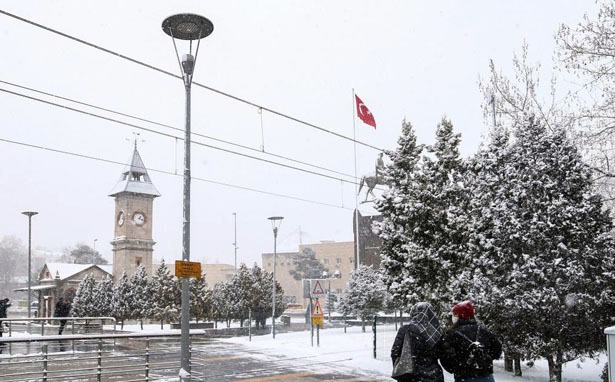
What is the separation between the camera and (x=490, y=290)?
13.3m

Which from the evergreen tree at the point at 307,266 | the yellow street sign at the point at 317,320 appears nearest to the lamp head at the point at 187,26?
the yellow street sign at the point at 317,320

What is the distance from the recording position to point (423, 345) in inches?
248

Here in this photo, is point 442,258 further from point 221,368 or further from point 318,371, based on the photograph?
point 221,368

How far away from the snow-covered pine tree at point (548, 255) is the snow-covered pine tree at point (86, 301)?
42.1 metres

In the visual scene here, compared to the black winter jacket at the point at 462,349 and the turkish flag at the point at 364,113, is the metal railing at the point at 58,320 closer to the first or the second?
the turkish flag at the point at 364,113

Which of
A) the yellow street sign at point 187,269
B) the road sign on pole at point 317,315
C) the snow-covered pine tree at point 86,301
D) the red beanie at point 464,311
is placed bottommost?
the snow-covered pine tree at point 86,301

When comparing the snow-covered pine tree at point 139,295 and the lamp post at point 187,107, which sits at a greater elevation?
the lamp post at point 187,107

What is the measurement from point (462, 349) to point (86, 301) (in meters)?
48.6

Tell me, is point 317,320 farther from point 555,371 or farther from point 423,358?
point 423,358

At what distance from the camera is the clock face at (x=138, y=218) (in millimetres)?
65750

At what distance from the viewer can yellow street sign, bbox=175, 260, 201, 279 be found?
36.1ft

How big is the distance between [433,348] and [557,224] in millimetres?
7652

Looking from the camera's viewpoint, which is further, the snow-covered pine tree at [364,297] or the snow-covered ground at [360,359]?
the snow-covered pine tree at [364,297]

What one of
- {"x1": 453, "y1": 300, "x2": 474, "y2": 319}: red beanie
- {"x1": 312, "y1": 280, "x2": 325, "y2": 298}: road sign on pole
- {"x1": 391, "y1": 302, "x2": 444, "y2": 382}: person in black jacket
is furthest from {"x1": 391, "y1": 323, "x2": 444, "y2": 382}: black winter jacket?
{"x1": 312, "y1": 280, "x2": 325, "y2": 298}: road sign on pole
